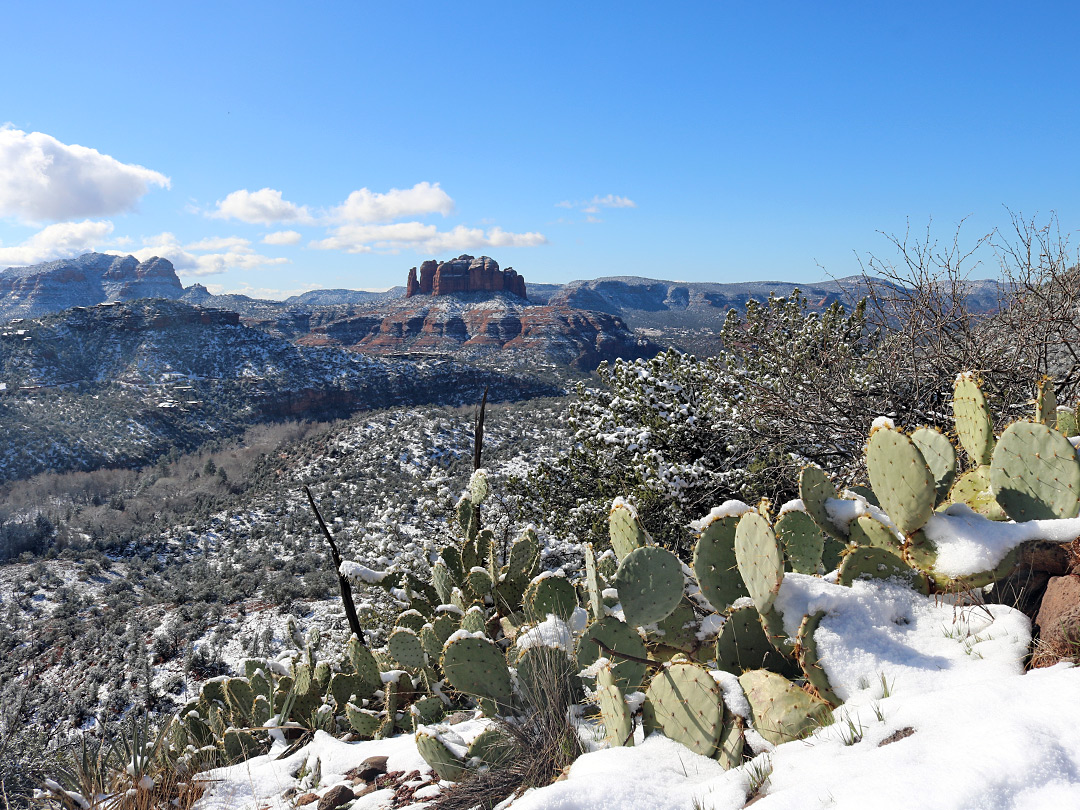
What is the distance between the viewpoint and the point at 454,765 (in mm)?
2229

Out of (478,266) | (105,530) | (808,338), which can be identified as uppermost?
(478,266)

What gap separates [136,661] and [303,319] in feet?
355

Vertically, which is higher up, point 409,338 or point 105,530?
point 409,338

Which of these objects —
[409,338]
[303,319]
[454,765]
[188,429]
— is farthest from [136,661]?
[303,319]

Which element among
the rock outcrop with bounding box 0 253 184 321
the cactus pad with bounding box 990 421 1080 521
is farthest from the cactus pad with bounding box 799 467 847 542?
the rock outcrop with bounding box 0 253 184 321

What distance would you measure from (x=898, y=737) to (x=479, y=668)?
164 cm

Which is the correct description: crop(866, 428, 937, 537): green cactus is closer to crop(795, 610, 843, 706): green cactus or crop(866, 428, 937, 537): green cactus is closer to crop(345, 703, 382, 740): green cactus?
crop(795, 610, 843, 706): green cactus

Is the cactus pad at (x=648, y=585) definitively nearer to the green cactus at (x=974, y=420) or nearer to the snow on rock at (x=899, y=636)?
the snow on rock at (x=899, y=636)

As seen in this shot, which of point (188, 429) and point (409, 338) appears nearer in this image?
point (188, 429)

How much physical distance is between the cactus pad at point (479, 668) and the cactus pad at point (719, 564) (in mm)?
980

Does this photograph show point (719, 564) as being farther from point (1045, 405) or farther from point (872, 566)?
point (1045, 405)

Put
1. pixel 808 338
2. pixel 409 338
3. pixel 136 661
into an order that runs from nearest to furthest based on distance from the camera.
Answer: pixel 808 338, pixel 136 661, pixel 409 338

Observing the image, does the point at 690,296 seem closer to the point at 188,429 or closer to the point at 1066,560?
the point at 188,429

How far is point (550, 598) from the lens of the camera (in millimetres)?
2895
